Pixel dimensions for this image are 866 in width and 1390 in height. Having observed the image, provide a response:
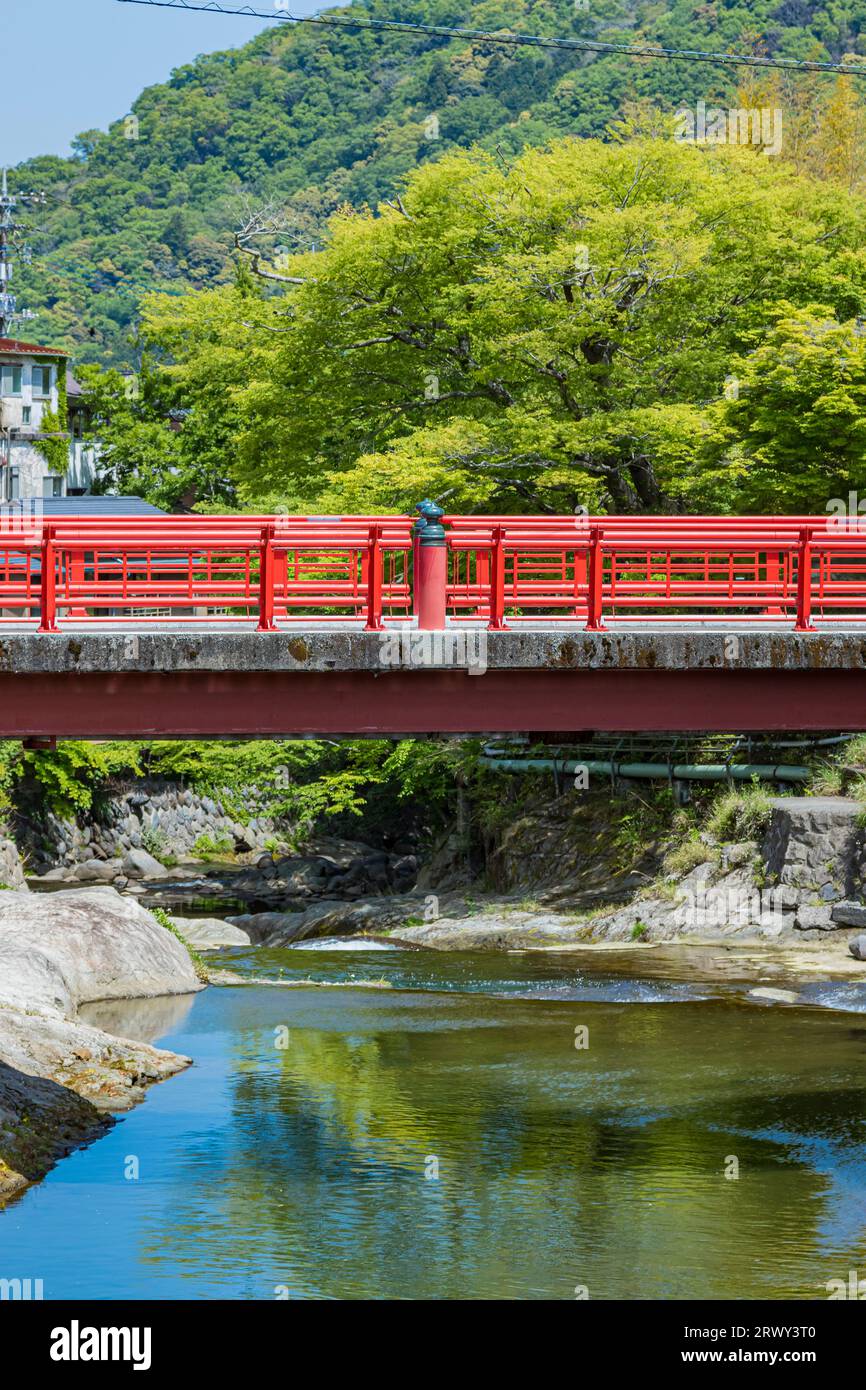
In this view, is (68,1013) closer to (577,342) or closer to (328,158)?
(577,342)

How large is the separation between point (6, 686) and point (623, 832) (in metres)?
23.4

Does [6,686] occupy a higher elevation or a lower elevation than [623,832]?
higher

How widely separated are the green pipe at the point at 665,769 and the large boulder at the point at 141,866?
13180 millimetres

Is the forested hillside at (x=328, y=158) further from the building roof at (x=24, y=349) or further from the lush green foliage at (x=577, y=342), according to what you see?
the lush green foliage at (x=577, y=342)

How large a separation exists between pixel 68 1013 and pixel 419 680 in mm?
10735

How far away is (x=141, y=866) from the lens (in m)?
52.2

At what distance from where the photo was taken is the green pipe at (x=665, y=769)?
36.6m

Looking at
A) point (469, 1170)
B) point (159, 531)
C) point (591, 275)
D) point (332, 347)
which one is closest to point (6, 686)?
point (159, 531)

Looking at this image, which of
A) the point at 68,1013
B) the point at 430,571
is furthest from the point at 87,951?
the point at 430,571

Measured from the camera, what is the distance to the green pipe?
36.6m

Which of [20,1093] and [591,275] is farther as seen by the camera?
[591,275]

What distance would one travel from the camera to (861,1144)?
20125mm

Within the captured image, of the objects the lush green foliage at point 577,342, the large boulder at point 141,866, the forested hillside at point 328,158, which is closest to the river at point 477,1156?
the lush green foliage at point 577,342
